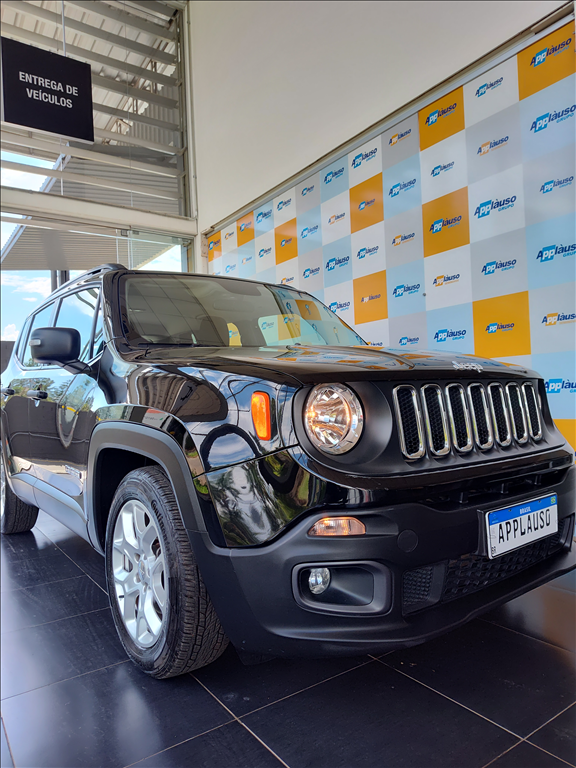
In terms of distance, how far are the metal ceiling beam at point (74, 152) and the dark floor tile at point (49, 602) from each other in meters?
6.67

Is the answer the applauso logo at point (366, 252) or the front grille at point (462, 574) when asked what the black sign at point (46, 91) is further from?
the front grille at point (462, 574)

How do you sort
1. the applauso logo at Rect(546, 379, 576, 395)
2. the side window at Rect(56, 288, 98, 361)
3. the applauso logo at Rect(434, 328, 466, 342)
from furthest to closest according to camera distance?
the applauso logo at Rect(434, 328, 466, 342) → the applauso logo at Rect(546, 379, 576, 395) → the side window at Rect(56, 288, 98, 361)

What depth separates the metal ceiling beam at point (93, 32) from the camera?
25.3 feet

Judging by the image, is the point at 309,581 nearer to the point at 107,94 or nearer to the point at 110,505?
the point at 110,505

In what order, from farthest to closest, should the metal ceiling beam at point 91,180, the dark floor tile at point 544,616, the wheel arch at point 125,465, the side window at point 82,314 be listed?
the metal ceiling beam at point 91,180, the side window at point 82,314, the dark floor tile at point 544,616, the wheel arch at point 125,465

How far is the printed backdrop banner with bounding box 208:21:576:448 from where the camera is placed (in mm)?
3352

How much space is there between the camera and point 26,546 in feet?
10.6

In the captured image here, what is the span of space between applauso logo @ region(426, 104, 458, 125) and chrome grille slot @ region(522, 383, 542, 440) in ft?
9.96

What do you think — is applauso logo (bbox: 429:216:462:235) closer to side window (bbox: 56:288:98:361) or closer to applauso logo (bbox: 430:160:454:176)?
applauso logo (bbox: 430:160:454:176)

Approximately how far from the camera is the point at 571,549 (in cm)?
180

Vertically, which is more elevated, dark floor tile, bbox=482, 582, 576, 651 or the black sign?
the black sign

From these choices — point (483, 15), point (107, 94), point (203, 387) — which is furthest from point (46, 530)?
point (107, 94)

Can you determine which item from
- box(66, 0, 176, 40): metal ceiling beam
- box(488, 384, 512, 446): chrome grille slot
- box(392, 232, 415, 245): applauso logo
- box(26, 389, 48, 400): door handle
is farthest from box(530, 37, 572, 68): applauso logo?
box(66, 0, 176, 40): metal ceiling beam

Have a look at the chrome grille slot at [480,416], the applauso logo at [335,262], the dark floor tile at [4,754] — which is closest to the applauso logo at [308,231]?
the applauso logo at [335,262]
